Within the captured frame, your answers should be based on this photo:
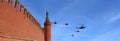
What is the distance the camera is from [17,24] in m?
26.1

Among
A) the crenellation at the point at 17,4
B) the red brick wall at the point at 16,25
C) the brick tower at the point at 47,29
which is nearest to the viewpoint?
the red brick wall at the point at 16,25

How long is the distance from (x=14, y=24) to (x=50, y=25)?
506 cm

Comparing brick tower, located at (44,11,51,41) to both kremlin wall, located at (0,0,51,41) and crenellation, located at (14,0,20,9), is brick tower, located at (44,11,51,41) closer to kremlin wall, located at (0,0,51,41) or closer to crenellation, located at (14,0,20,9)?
kremlin wall, located at (0,0,51,41)

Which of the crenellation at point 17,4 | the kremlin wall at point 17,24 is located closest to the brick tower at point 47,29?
the kremlin wall at point 17,24

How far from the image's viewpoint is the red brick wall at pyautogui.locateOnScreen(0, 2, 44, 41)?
24969mm

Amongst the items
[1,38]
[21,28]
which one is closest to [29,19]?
[21,28]

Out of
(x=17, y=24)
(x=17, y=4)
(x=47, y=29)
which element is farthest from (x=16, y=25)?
(x=47, y=29)

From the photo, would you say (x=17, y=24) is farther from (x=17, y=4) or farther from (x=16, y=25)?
(x=17, y=4)

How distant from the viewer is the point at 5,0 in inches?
1001

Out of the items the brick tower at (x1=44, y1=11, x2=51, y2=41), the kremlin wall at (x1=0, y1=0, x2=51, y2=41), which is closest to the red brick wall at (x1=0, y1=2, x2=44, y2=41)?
the kremlin wall at (x1=0, y1=0, x2=51, y2=41)

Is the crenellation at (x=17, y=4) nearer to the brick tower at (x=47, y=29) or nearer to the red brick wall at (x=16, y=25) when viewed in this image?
the red brick wall at (x=16, y=25)

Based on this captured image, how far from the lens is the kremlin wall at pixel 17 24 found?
82.0 ft

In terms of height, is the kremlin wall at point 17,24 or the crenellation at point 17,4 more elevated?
the crenellation at point 17,4

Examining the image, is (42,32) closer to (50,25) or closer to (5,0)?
(50,25)
